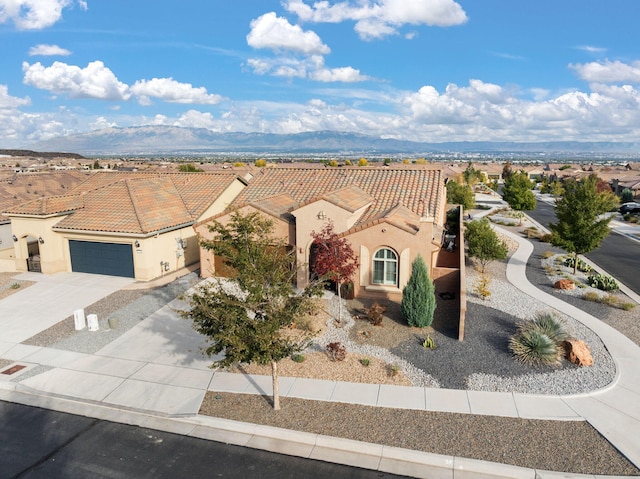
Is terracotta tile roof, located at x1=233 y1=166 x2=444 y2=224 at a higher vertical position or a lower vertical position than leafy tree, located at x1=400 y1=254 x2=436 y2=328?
higher

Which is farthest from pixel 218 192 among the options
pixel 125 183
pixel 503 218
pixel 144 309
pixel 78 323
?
pixel 503 218

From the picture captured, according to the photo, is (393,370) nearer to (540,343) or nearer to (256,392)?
(256,392)

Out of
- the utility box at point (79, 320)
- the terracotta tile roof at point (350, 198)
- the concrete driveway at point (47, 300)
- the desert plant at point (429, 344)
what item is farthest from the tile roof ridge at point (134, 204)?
the desert plant at point (429, 344)

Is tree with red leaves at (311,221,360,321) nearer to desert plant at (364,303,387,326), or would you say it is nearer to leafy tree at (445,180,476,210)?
desert plant at (364,303,387,326)

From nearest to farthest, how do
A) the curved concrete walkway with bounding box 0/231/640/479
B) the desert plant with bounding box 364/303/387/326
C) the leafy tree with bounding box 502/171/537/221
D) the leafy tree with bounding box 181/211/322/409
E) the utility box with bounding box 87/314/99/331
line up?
the curved concrete walkway with bounding box 0/231/640/479
the leafy tree with bounding box 181/211/322/409
the utility box with bounding box 87/314/99/331
the desert plant with bounding box 364/303/387/326
the leafy tree with bounding box 502/171/537/221

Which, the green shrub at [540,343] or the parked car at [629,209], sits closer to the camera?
the green shrub at [540,343]

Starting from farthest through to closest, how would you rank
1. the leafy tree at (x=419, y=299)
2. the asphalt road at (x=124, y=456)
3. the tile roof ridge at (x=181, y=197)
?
the tile roof ridge at (x=181, y=197)
the leafy tree at (x=419, y=299)
the asphalt road at (x=124, y=456)

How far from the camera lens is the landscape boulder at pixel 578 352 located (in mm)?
14008

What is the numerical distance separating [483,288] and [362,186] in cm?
950

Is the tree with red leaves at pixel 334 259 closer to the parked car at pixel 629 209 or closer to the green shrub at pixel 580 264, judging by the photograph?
the green shrub at pixel 580 264

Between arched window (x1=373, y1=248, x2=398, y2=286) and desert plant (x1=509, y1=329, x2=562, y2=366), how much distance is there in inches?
233

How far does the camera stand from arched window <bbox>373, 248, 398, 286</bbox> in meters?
19.4

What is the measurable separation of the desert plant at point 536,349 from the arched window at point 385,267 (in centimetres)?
591

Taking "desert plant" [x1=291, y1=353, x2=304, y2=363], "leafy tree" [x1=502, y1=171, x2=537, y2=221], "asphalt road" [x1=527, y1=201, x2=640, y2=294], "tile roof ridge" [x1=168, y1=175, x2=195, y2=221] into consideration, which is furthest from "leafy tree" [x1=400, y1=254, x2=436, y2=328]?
"leafy tree" [x1=502, y1=171, x2=537, y2=221]
